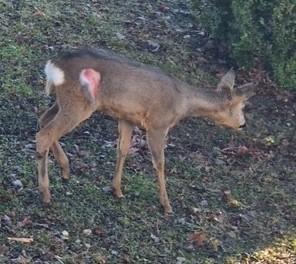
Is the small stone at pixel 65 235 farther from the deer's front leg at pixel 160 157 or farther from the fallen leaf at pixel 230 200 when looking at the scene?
the fallen leaf at pixel 230 200

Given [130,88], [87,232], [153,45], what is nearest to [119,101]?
[130,88]

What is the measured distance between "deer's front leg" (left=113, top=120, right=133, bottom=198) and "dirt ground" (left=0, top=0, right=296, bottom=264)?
0.09m

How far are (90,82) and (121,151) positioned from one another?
871 mm

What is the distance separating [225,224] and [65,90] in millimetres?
1726

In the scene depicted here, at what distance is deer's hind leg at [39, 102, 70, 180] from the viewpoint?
6777 millimetres

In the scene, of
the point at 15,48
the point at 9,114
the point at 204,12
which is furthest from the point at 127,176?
the point at 204,12

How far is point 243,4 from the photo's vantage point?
912cm

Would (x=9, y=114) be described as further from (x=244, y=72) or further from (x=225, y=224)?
(x=244, y=72)

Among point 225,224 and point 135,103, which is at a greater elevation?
point 135,103

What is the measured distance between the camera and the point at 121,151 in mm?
7148

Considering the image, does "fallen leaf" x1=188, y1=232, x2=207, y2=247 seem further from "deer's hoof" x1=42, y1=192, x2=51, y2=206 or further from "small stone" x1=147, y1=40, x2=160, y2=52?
"small stone" x1=147, y1=40, x2=160, y2=52

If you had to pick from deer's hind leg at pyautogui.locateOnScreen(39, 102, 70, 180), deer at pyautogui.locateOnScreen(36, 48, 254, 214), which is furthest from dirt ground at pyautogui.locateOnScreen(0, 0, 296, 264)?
deer at pyautogui.locateOnScreen(36, 48, 254, 214)

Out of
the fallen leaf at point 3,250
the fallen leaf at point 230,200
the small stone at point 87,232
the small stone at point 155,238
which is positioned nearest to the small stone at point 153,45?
the fallen leaf at point 230,200

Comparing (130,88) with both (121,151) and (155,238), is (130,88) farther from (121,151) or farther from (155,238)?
(155,238)
